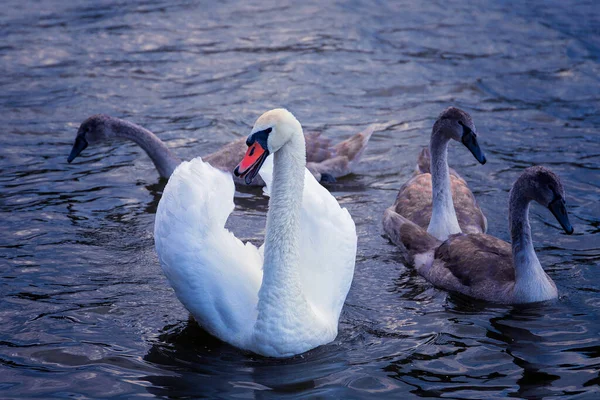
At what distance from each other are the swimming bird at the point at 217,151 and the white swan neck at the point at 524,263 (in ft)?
11.7

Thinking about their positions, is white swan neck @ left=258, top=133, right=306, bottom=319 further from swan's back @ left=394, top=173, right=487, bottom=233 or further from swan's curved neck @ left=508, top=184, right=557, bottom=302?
swan's back @ left=394, top=173, right=487, bottom=233

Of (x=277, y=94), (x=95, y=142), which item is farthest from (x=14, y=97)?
(x=277, y=94)

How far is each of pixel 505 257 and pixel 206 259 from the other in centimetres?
299

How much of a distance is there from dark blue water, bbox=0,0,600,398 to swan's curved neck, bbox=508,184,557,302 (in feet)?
Result: 0.43

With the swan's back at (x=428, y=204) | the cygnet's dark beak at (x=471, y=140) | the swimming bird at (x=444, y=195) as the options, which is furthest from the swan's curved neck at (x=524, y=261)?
the swan's back at (x=428, y=204)

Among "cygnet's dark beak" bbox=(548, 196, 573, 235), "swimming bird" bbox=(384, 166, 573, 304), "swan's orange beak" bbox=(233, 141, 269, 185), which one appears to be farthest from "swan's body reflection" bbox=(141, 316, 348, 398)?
"cygnet's dark beak" bbox=(548, 196, 573, 235)

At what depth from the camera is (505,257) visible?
27.2ft

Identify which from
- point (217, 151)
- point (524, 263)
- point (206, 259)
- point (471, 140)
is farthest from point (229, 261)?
point (217, 151)

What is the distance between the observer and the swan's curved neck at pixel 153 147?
11141mm

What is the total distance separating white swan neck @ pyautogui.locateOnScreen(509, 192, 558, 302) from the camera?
7676 mm

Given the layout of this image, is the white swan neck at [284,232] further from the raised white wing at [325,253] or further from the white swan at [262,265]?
the raised white wing at [325,253]

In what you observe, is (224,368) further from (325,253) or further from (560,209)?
(560,209)

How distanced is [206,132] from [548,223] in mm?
4955

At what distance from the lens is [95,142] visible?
1134 centimetres
